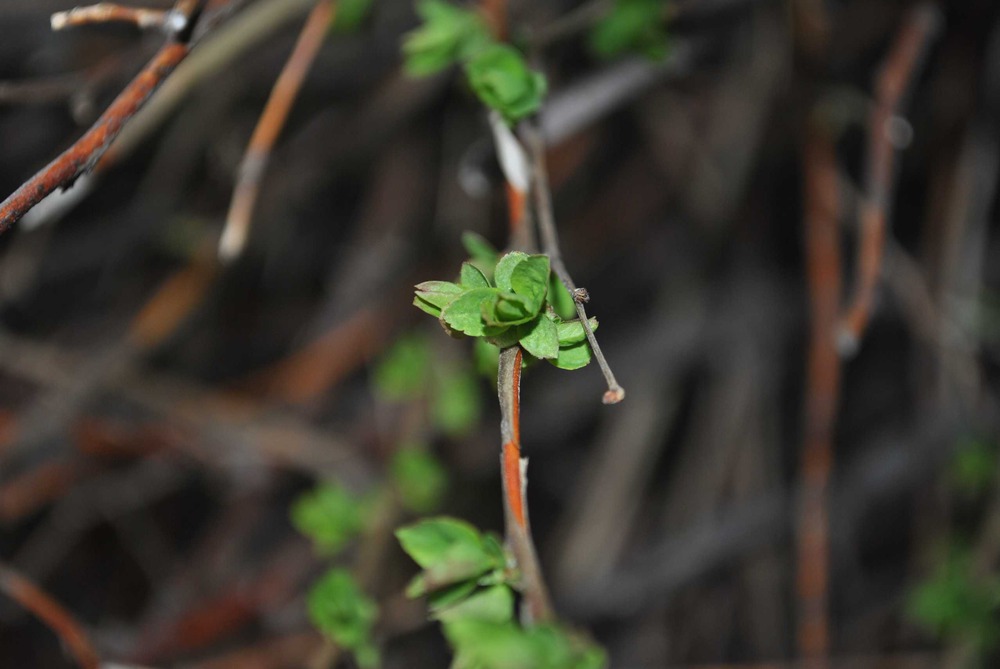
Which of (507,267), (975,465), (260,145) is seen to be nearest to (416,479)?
(260,145)

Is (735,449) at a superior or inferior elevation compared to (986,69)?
inferior

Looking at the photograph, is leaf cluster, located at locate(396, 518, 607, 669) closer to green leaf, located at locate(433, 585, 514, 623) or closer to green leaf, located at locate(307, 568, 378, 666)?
green leaf, located at locate(433, 585, 514, 623)

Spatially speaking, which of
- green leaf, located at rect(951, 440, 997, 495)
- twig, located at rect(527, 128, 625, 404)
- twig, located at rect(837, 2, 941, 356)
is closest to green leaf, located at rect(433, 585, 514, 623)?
twig, located at rect(527, 128, 625, 404)

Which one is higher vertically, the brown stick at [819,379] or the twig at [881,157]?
the twig at [881,157]

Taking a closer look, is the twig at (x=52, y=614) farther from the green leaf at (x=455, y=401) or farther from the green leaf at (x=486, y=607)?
the green leaf at (x=455, y=401)

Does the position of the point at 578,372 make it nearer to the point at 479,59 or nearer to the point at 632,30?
the point at 632,30

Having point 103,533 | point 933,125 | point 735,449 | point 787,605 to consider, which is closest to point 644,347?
point 735,449

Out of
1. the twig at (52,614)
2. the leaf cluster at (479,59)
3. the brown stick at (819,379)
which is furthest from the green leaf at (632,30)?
the twig at (52,614)

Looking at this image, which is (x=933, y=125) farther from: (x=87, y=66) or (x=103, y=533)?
(x=103, y=533)
